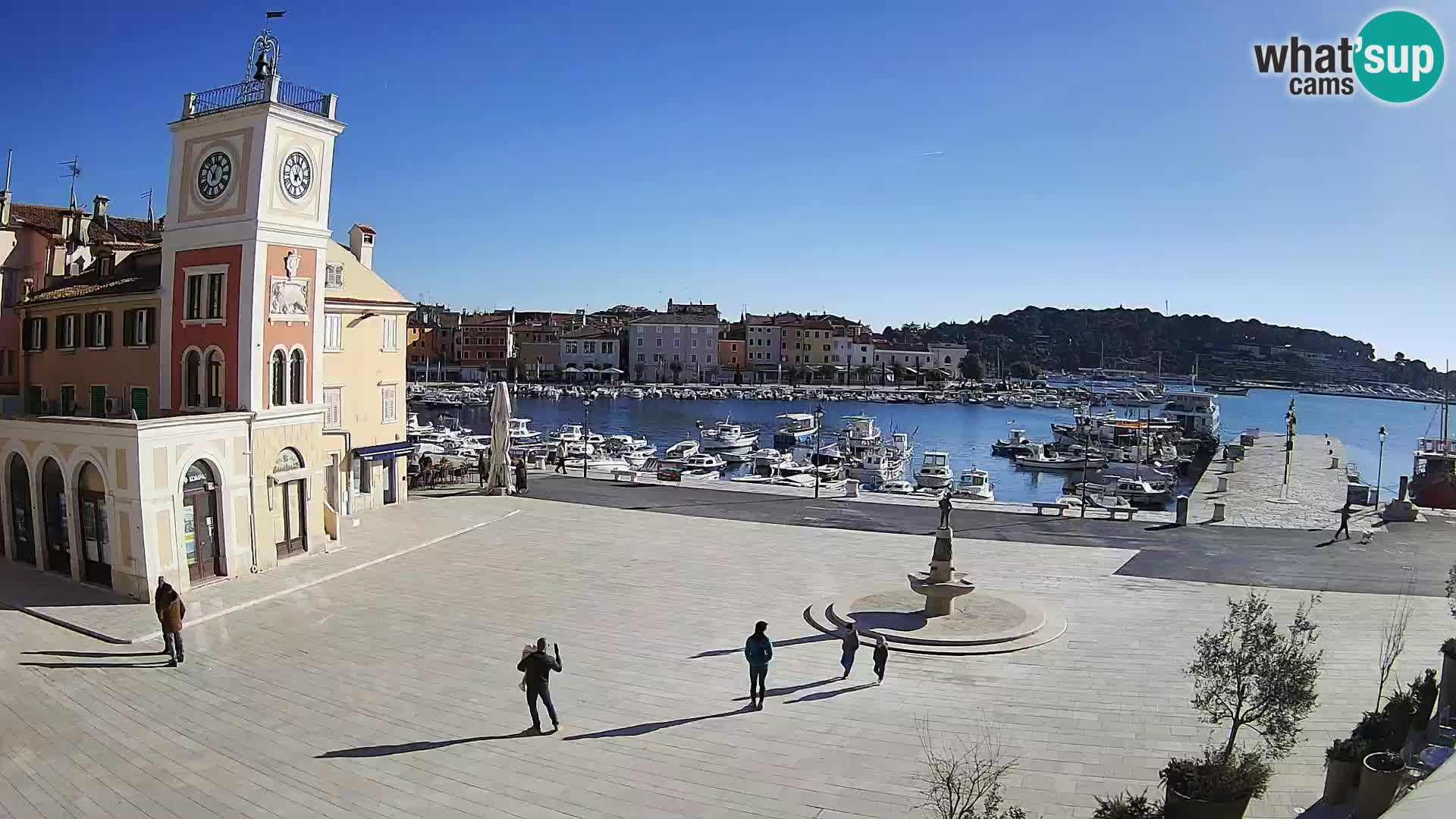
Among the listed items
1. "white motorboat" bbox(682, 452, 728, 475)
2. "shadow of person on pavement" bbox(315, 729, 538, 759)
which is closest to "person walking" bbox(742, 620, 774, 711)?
"shadow of person on pavement" bbox(315, 729, 538, 759)

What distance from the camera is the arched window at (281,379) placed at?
2002 cm

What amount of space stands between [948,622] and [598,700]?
20.2 feet

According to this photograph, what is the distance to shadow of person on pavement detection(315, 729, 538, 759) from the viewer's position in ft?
34.0

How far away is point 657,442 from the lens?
79.3m

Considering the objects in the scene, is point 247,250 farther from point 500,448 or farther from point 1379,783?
point 1379,783

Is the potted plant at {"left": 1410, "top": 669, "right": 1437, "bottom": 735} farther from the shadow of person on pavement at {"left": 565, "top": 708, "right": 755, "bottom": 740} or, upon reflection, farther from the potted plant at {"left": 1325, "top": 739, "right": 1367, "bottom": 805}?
the shadow of person on pavement at {"left": 565, "top": 708, "right": 755, "bottom": 740}

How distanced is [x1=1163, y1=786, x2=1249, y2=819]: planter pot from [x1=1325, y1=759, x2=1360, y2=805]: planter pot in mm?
1316

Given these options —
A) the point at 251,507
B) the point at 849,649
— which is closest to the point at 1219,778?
the point at 849,649

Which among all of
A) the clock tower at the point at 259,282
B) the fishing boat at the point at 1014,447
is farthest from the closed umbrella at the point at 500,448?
the fishing boat at the point at 1014,447

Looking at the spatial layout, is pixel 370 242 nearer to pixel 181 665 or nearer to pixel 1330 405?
pixel 181 665

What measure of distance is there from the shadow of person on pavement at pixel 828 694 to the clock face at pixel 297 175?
1516 centimetres

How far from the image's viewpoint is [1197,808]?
24.9 feet

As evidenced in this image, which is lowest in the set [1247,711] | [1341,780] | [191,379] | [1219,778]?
[1341,780]

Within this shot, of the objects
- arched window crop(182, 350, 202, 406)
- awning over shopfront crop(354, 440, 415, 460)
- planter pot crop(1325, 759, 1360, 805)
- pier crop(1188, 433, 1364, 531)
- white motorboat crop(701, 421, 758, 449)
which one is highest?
arched window crop(182, 350, 202, 406)
